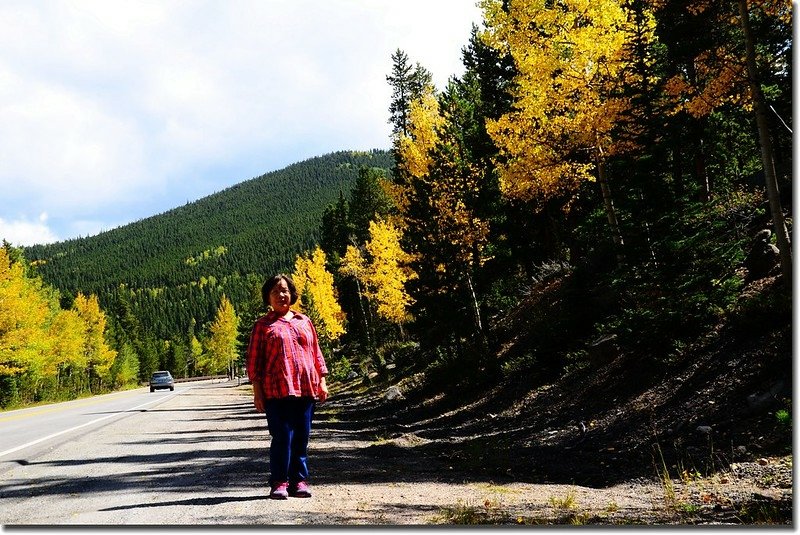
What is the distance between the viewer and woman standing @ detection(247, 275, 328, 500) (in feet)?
15.9

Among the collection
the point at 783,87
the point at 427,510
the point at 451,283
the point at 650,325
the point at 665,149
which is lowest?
the point at 427,510

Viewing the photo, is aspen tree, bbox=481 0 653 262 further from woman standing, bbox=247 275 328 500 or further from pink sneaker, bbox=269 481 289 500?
pink sneaker, bbox=269 481 289 500

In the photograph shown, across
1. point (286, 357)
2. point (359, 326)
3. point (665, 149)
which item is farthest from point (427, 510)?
point (359, 326)

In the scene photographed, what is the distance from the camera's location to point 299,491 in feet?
16.5

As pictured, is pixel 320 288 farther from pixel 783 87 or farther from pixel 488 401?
pixel 783 87

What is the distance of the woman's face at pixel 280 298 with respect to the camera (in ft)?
16.4

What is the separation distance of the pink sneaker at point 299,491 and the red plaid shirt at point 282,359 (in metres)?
0.82

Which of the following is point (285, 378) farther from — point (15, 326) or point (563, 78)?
point (15, 326)

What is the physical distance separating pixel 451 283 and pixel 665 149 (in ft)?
26.2

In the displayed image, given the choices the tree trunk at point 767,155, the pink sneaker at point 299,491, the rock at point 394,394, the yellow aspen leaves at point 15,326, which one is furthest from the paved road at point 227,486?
the yellow aspen leaves at point 15,326

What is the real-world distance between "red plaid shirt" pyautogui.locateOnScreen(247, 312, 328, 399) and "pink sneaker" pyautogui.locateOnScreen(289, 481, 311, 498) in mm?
820

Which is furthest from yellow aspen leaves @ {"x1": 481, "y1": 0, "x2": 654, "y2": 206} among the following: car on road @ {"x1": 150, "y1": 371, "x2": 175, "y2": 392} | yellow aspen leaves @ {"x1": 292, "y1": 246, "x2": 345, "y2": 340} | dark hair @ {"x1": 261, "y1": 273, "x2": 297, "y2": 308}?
car on road @ {"x1": 150, "y1": 371, "x2": 175, "y2": 392}

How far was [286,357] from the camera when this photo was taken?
483 cm

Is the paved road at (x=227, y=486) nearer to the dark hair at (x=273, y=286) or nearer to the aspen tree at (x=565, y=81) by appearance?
the dark hair at (x=273, y=286)
